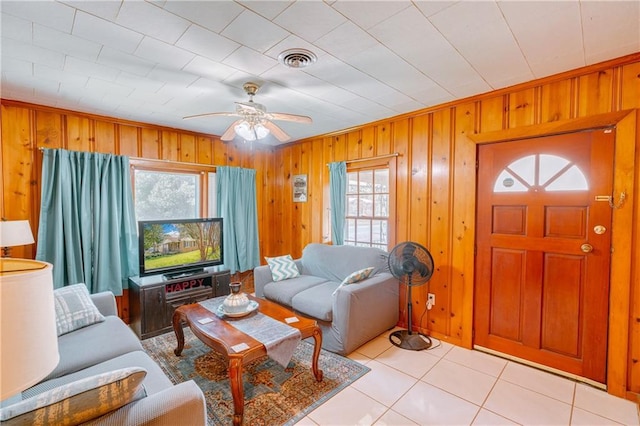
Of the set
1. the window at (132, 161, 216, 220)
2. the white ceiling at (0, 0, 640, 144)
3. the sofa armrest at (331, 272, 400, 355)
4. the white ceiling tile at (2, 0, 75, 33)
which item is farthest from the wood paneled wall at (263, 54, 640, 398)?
the white ceiling tile at (2, 0, 75, 33)

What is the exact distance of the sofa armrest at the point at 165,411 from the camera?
1.10 meters

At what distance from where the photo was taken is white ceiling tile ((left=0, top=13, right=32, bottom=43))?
5.23 ft

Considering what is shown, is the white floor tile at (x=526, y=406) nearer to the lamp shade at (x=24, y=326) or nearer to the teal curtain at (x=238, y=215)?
the lamp shade at (x=24, y=326)

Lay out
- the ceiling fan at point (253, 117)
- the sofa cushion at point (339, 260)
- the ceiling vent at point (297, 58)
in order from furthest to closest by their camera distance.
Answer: the sofa cushion at point (339, 260) < the ceiling fan at point (253, 117) < the ceiling vent at point (297, 58)

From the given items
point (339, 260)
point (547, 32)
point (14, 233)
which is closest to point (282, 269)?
point (339, 260)

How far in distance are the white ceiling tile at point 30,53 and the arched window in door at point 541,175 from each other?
367 cm

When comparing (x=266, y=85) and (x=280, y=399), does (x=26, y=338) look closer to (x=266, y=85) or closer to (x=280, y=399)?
(x=280, y=399)

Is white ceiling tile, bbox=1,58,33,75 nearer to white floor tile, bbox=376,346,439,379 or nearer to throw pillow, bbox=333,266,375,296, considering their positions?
throw pillow, bbox=333,266,375,296

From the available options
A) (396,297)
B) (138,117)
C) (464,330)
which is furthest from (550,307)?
(138,117)

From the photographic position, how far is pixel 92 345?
195 cm

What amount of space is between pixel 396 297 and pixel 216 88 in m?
2.83

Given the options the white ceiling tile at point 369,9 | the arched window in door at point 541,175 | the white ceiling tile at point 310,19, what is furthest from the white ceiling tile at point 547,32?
the white ceiling tile at point 310,19

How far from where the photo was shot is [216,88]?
254 cm

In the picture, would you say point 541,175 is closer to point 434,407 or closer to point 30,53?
point 434,407
